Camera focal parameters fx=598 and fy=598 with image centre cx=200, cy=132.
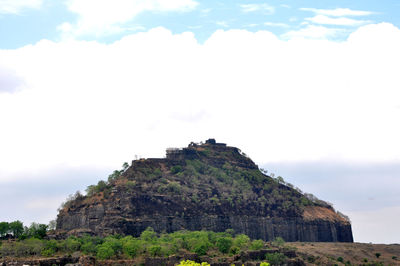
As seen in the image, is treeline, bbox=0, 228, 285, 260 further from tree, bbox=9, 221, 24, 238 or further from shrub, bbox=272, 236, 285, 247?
shrub, bbox=272, 236, 285, 247

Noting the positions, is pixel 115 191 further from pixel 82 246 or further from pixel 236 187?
pixel 236 187

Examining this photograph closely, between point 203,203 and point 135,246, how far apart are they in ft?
133

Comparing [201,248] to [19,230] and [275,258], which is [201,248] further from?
[19,230]

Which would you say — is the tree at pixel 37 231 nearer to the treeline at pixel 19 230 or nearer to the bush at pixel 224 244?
the treeline at pixel 19 230

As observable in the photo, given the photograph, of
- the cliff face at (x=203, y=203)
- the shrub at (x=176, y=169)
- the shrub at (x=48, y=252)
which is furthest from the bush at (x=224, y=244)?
the shrub at (x=176, y=169)

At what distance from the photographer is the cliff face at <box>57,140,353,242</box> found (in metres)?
136

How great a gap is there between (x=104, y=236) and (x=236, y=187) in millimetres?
53157

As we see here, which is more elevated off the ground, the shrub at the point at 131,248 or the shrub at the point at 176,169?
the shrub at the point at 176,169

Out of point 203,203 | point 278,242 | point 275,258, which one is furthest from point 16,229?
point 278,242

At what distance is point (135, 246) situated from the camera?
375 feet

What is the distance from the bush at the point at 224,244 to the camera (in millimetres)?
125312

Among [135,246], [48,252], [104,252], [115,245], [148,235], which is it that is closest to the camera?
[48,252]

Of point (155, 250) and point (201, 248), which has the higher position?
point (201, 248)

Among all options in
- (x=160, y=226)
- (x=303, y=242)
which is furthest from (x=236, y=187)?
(x=160, y=226)
